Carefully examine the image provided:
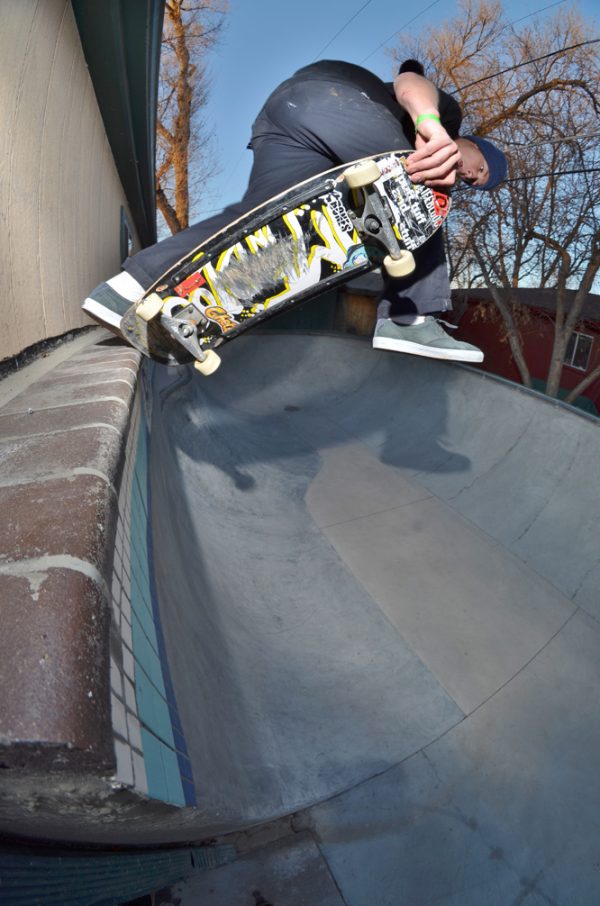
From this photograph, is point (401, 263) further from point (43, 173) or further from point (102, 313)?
point (43, 173)

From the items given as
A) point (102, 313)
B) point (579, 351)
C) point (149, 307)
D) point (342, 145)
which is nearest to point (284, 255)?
point (342, 145)

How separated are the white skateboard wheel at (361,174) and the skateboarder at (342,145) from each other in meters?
0.24

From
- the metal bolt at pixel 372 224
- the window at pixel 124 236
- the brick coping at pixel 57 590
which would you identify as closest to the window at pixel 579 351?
the window at pixel 124 236

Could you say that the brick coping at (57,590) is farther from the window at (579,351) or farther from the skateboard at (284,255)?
the window at (579,351)

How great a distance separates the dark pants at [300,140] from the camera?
232cm

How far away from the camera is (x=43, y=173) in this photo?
9.89ft

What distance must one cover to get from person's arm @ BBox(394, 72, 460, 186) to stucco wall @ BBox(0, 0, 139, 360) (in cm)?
192

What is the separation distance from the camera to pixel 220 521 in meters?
4.66

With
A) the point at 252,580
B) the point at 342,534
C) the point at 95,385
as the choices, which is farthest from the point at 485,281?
the point at 95,385

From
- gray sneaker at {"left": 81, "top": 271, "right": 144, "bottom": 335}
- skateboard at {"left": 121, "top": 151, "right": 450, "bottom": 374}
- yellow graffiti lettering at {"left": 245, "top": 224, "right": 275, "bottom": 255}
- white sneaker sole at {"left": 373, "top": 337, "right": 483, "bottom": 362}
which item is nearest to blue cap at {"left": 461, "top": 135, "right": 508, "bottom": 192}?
skateboard at {"left": 121, "top": 151, "right": 450, "bottom": 374}

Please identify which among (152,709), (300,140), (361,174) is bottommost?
(152,709)

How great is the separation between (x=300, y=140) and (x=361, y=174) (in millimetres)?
513

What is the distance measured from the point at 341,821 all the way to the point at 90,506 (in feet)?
7.34

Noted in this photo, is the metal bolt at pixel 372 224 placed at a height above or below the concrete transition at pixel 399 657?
above
